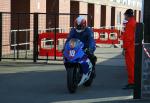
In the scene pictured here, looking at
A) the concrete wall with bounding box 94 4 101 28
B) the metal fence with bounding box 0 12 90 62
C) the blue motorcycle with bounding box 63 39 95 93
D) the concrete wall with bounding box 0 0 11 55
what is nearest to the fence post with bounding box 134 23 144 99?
the blue motorcycle with bounding box 63 39 95 93

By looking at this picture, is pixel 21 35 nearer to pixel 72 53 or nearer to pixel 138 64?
pixel 72 53

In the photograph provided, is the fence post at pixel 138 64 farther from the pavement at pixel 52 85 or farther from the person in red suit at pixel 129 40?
the person in red suit at pixel 129 40

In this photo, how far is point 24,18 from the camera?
25.1 meters

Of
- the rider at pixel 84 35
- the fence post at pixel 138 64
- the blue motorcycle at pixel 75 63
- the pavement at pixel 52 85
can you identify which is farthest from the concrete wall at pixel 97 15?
the fence post at pixel 138 64

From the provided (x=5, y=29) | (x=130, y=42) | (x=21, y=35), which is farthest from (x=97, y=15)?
(x=130, y=42)

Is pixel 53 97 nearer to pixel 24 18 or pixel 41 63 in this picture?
pixel 41 63

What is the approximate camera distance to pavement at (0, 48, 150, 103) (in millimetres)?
11492

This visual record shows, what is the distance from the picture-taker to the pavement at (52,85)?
1149cm

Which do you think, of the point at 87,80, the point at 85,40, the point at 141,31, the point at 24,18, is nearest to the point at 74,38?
the point at 85,40

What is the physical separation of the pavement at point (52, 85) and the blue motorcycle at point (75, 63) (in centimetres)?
26

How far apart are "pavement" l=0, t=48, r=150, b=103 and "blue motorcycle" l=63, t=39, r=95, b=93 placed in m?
0.26

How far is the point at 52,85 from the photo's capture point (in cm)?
1362

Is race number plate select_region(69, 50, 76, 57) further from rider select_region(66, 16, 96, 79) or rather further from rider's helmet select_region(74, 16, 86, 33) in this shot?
rider's helmet select_region(74, 16, 86, 33)

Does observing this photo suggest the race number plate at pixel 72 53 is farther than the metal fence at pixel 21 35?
No
